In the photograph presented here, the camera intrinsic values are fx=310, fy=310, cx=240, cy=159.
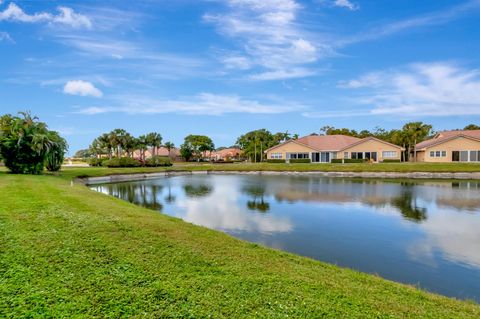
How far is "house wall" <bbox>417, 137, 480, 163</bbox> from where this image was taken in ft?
144

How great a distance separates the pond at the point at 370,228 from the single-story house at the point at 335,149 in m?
29.5

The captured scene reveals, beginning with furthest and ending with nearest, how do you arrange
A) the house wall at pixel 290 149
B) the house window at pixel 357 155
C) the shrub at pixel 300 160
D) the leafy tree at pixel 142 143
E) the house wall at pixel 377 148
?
the leafy tree at pixel 142 143 → the house wall at pixel 290 149 → the shrub at pixel 300 160 → the house window at pixel 357 155 → the house wall at pixel 377 148

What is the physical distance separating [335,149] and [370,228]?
141 ft

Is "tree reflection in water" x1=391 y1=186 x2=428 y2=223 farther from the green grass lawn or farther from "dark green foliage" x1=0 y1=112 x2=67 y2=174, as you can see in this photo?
"dark green foliage" x1=0 y1=112 x2=67 y2=174

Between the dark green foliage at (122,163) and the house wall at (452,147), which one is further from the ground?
the house wall at (452,147)

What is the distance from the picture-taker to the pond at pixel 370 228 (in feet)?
24.9

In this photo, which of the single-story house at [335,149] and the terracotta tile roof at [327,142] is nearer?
the single-story house at [335,149]

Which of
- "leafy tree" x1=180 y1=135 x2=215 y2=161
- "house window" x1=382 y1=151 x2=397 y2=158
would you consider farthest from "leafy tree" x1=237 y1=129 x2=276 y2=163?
"house window" x1=382 y1=151 x2=397 y2=158

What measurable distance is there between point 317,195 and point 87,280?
18088 mm

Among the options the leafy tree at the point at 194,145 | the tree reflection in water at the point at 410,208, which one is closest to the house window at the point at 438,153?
the tree reflection in water at the point at 410,208

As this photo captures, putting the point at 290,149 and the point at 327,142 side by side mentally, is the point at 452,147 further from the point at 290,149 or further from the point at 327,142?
the point at 290,149

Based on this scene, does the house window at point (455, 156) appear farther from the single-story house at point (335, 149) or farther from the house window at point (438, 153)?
the single-story house at point (335, 149)

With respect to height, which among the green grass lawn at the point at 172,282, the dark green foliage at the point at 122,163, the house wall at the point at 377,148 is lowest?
the green grass lawn at the point at 172,282

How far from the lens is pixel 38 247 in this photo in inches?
225
